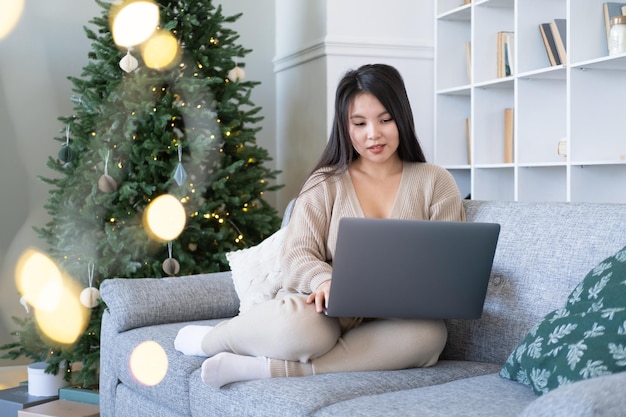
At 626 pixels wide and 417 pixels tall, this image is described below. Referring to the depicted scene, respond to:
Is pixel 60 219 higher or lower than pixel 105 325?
higher

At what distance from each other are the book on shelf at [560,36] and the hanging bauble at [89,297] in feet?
7.25

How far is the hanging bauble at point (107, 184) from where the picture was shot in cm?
315

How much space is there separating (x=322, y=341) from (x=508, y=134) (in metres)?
2.54

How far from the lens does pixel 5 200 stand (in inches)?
154

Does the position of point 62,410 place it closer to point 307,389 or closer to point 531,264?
point 307,389

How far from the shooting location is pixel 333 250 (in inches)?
86.0

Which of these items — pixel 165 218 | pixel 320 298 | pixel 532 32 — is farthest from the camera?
pixel 532 32

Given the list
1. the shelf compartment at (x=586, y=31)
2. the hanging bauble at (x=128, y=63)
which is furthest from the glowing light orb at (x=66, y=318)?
the shelf compartment at (x=586, y=31)

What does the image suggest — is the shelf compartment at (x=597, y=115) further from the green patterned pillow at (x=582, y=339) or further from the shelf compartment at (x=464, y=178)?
the green patterned pillow at (x=582, y=339)

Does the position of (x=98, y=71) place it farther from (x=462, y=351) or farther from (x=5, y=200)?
(x=462, y=351)

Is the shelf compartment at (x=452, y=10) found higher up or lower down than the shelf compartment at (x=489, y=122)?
higher up

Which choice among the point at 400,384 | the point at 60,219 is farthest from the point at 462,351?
the point at 60,219

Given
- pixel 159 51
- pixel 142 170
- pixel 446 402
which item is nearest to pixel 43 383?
pixel 142 170

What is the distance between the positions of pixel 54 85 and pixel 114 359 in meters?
1.92
